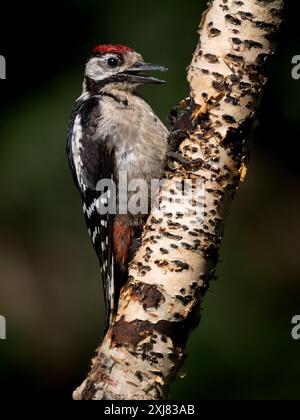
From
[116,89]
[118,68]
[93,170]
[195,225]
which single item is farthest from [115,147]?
[195,225]

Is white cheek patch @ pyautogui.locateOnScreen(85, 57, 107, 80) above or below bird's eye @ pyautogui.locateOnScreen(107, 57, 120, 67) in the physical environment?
below

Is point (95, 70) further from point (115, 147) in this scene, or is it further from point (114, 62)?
point (115, 147)

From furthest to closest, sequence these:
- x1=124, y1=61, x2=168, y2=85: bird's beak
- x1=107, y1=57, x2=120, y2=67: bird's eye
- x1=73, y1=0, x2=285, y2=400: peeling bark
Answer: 1. x1=107, y1=57, x2=120, y2=67: bird's eye
2. x1=124, y1=61, x2=168, y2=85: bird's beak
3. x1=73, y1=0, x2=285, y2=400: peeling bark

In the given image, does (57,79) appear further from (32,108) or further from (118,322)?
(118,322)

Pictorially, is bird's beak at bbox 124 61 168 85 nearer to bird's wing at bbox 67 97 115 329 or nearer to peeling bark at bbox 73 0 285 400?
bird's wing at bbox 67 97 115 329

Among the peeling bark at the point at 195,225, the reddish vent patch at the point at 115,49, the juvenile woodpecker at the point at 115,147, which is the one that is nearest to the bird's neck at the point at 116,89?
the juvenile woodpecker at the point at 115,147

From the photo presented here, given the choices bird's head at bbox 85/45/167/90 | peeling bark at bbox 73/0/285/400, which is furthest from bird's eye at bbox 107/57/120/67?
Result: peeling bark at bbox 73/0/285/400

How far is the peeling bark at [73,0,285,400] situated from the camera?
2.51 metres

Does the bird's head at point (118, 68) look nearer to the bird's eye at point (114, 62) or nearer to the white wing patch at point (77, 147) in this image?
the bird's eye at point (114, 62)

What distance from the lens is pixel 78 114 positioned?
139 inches

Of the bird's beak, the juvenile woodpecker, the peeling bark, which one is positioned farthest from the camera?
the bird's beak

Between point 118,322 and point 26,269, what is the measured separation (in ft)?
10.4

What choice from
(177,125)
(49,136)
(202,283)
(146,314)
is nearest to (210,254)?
(202,283)

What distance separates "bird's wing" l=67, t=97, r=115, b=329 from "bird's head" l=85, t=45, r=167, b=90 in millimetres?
138
